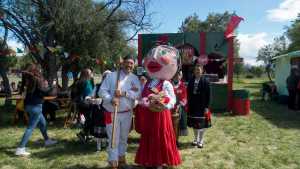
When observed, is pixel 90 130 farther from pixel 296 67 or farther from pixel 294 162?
pixel 296 67

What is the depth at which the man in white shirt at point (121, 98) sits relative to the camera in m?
5.41

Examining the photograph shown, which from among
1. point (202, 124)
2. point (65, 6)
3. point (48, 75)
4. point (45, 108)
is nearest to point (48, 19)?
point (65, 6)

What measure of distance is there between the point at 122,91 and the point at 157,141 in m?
0.90

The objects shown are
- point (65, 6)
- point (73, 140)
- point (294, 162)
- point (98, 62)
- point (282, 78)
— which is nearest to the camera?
point (294, 162)

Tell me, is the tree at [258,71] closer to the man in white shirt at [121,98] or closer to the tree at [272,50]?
the tree at [272,50]

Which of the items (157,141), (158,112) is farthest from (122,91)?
(157,141)

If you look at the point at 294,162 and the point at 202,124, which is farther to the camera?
the point at 202,124

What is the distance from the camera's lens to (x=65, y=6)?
1174cm

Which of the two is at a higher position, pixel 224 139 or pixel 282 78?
pixel 282 78

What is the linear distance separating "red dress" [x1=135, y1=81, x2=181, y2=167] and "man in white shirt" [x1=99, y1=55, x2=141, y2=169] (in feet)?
0.74

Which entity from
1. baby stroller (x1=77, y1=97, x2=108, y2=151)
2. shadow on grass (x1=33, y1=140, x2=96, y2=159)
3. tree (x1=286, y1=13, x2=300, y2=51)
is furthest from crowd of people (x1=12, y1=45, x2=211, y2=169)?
tree (x1=286, y1=13, x2=300, y2=51)

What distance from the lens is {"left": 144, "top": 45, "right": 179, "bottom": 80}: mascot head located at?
5.40 metres

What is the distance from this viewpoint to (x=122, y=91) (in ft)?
17.7

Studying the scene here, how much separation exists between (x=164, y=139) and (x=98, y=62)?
8101mm
